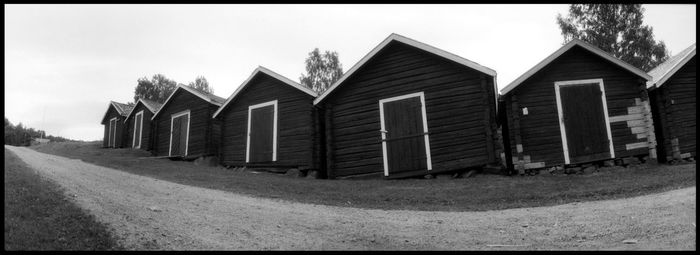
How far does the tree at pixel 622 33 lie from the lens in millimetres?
29516

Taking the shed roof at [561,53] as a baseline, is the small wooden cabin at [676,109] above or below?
below

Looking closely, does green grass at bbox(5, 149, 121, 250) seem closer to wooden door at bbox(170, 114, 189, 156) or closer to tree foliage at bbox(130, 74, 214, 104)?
wooden door at bbox(170, 114, 189, 156)

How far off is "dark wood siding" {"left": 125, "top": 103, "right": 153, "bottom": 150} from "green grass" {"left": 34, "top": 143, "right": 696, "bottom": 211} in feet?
54.7

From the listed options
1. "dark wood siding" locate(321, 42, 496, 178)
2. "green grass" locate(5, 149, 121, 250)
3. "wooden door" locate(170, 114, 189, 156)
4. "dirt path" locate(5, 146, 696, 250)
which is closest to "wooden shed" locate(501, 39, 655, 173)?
"dark wood siding" locate(321, 42, 496, 178)

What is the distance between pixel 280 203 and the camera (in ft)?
33.2

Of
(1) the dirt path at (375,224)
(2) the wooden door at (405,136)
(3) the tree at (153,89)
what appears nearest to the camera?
(1) the dirt path at (375,224)

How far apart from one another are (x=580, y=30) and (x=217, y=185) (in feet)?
A: 95.0

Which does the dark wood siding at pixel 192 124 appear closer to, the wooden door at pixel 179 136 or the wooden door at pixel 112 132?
the wooden door at pixel 179 136

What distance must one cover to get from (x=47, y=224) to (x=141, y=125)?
90.1 ft

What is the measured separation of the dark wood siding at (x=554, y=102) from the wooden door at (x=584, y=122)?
0.30 meters

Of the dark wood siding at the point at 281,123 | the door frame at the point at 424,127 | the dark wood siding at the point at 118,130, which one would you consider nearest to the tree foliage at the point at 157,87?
the dark wood siding at the point at 118,130

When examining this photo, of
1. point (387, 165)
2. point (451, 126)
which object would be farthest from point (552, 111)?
point (387, 165)

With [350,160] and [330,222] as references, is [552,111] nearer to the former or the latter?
[350,160]

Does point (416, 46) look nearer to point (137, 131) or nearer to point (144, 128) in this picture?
point (144, 128)
